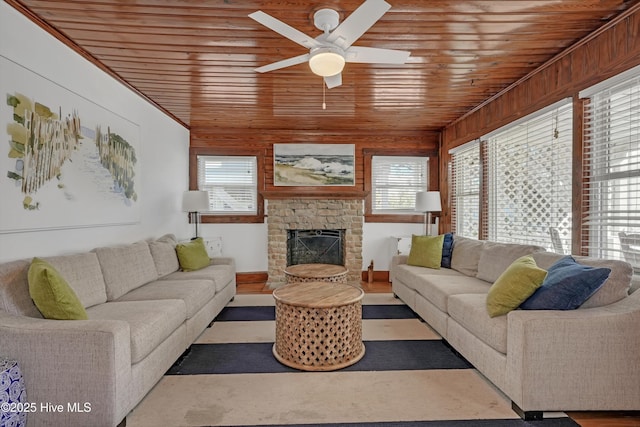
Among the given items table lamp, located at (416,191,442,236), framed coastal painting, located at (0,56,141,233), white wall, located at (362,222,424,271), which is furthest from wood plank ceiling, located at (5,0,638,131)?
white wall, located at (362,222,424,271)

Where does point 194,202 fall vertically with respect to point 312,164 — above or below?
below

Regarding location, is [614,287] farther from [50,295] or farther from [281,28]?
[50,295]

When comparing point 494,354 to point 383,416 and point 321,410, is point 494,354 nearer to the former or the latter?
point 383,416

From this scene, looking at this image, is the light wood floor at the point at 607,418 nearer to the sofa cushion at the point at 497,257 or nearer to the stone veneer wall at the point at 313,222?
the sofa cushion at the point at 497,257

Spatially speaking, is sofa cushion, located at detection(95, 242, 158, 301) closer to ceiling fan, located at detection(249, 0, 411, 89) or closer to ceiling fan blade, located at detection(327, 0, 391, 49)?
ceiling fan, located at detection(249, 0, 411, 89)

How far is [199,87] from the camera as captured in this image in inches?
143

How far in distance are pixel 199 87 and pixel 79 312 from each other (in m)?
2.59

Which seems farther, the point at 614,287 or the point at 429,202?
the point at 429,202

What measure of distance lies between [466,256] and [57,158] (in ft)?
13.2

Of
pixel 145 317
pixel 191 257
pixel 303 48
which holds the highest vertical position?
pixel 303 48

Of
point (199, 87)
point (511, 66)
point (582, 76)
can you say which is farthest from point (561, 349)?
point (199, 87)

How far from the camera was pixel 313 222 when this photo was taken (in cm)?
532

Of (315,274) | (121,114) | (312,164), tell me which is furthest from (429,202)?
(121,114)

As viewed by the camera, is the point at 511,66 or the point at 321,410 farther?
the point at 511,66
